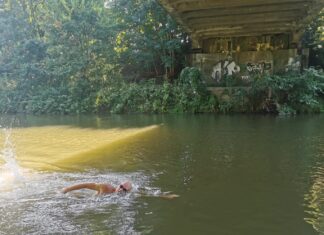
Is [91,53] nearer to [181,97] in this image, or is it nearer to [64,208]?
[181,97]

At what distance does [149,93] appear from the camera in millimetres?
23516

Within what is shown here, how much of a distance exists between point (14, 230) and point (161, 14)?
2144 centimetres

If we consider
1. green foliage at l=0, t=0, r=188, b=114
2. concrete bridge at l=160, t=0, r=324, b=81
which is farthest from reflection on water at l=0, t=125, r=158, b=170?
green foliage at l=0, t=0, r=188, b=114

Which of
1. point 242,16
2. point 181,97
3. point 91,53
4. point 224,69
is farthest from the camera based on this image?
point 91,53

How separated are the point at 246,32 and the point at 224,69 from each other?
2.68m

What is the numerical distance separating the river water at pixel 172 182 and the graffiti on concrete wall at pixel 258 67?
1110 cm

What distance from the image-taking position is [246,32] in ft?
75.4

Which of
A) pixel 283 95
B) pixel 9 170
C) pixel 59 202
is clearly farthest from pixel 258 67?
pixel 59 202

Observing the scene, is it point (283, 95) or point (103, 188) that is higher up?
point (283, 95)

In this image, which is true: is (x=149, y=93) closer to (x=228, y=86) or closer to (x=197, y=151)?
(x=228, y=86)

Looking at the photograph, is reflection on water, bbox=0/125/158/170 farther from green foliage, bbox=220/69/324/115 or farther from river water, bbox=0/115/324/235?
green foliage, bbox=220/69/324/115

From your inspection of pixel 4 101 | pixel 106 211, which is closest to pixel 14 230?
pixel 106 211

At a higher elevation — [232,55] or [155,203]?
[232,55]

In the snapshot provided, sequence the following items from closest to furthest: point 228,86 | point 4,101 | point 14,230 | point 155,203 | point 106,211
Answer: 1. point 14,230
2. point 106,211
3. point 155,203
4. point 228,86
5. point 4,101
